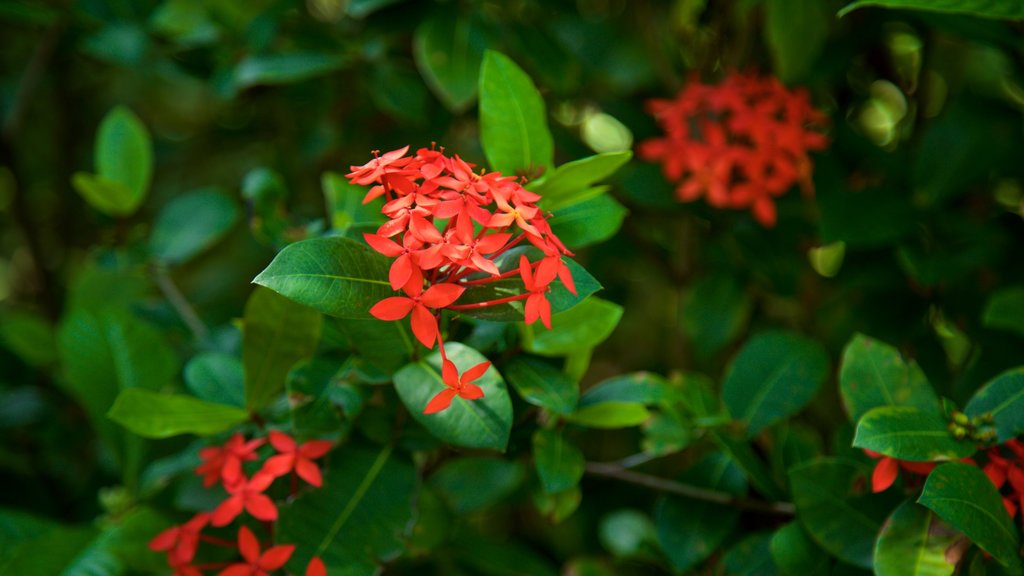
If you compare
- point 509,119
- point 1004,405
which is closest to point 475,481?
point 509,119

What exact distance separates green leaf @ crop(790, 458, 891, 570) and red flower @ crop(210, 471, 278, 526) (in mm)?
495

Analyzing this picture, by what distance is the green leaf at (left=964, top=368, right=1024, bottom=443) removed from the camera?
2.43 feet

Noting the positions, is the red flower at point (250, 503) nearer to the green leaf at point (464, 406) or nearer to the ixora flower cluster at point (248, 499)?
the ixora flower cluster at point (248, 499)

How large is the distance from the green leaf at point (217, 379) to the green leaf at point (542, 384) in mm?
318

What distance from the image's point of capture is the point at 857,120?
4.68 ft

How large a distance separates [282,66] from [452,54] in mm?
240

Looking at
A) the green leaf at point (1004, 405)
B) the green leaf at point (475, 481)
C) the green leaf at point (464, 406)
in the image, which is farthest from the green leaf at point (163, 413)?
the green leaf at point (1004, 405)

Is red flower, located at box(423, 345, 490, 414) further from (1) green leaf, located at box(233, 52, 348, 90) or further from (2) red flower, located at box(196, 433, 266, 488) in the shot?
(1) green leaf, located at box(233, 52, 348, 90)

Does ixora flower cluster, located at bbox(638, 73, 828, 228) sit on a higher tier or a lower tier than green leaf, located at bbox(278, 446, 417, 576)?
higher

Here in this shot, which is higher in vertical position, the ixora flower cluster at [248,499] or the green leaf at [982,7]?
the green leaf at [982,7]

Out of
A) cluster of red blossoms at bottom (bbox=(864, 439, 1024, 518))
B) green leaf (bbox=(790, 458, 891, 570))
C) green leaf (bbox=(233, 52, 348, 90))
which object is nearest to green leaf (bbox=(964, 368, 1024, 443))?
cluster of red blossoms at bottom (bbox=(864, 439, 1024, 518))

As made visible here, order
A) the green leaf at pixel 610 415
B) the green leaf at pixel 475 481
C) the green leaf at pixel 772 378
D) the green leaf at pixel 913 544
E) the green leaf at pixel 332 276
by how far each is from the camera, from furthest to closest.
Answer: the green leaf at pixel 475 481 < the green leaf at pixel 772 378 < the green leaf at pixel 610 415 < the green leaf at pixel 913 544 < the green leaf at pixel 332 276

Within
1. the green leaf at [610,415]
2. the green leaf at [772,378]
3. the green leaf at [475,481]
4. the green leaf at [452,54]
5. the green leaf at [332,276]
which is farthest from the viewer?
the green leaf at [452,54]

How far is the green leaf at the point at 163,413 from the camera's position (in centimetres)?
79
